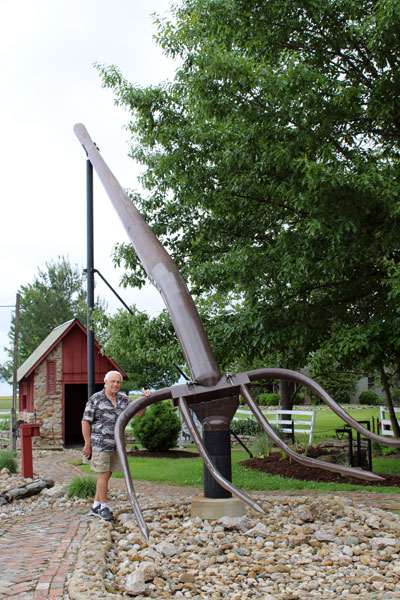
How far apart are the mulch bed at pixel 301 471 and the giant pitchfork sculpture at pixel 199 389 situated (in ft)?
12.3

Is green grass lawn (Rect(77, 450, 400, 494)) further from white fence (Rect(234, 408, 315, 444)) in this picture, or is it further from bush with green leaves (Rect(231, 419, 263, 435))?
bush with green leaves (Rect(231, 419, 263, 435))

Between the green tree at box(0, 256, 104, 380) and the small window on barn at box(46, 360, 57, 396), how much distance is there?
19.5 m

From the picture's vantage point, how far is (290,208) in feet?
27.1

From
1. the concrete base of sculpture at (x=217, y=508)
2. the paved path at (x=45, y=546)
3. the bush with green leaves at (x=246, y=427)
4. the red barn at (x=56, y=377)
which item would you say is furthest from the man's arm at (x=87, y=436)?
the bush with green leaves at (x=246, y=427)

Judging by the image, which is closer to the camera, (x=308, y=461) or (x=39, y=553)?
(x=308, y=461)

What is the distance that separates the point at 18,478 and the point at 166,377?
17.3 metres

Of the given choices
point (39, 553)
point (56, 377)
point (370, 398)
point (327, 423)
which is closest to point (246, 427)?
point (56, 377)

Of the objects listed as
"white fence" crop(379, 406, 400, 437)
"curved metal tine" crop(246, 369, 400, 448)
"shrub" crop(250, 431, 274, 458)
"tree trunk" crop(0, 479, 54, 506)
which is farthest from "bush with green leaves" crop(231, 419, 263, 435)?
"curved metal tine" crop(246, 369, 400, 448)

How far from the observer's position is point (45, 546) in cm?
477

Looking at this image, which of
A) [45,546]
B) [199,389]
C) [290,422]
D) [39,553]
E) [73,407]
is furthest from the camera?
[73,407]

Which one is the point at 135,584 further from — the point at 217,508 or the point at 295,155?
the point at 295,155

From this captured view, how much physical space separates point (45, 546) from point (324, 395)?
288 centimetres

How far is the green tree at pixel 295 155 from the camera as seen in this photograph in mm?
6590

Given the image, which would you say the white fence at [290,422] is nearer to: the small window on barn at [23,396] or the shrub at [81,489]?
Result: the shrub at [81,489]
